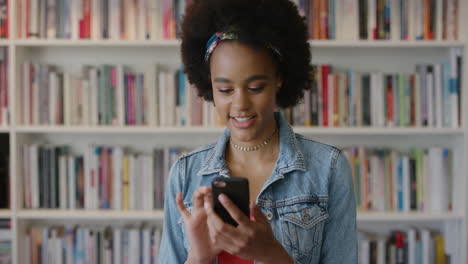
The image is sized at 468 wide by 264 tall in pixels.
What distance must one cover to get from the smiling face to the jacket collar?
0.09 m

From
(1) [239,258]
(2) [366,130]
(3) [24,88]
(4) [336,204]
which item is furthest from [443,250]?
(3) [24,88]

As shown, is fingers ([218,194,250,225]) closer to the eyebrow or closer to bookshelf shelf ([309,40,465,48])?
the eyebrow

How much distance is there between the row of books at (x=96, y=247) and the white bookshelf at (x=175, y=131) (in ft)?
0.24

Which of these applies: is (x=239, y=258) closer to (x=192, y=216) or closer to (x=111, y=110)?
(x=192, y=216)

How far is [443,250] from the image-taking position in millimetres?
2213

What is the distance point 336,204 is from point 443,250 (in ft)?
4.71

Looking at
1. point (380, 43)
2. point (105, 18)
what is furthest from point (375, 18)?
point (105, 18)

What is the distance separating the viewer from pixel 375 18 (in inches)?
83.7

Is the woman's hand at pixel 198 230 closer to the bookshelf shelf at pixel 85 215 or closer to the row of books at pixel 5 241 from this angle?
the bookshelf shelf at pixel 85 215

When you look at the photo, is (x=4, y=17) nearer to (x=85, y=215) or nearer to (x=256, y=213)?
(x=85, y=215)

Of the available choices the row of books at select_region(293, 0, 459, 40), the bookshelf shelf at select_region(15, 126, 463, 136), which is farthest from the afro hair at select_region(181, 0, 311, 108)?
the row of books at select_region(293, 0, 459, 40)

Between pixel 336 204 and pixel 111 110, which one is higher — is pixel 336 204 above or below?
below

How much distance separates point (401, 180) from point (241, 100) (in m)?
1.44

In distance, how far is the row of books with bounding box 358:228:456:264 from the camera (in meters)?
2.20
